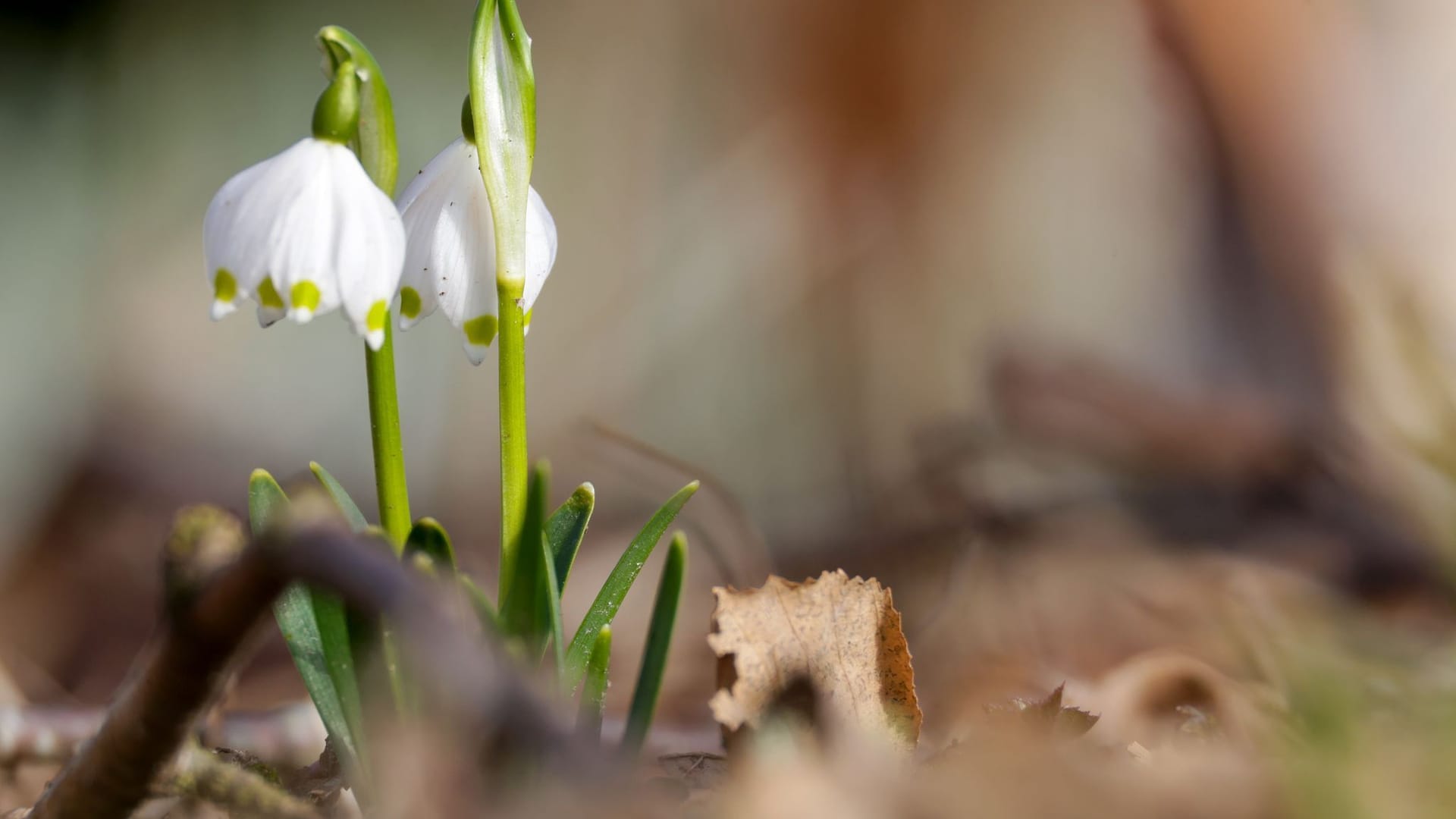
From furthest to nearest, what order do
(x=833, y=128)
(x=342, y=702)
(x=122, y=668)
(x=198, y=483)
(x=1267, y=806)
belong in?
(x=833, y=128)
(x=198, y=483)
(x=122, y=668)
(x=342, y=702)
(x=1267, y=806)

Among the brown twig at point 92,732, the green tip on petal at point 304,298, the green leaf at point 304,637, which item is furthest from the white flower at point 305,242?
the brown twig at point 92,732

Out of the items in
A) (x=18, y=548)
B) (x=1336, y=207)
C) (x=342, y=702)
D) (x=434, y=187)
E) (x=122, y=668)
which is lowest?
(x=122, y=668)

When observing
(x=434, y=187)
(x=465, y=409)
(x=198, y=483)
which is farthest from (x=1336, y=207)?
(x=198, y=483)

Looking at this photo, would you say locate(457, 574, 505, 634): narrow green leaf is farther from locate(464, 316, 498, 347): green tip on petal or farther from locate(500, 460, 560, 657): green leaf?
locate(464, 316, 498, 347): green tip on petal

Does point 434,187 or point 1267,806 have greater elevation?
point 434,187

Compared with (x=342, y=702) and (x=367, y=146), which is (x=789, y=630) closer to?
(x=342, y=702)

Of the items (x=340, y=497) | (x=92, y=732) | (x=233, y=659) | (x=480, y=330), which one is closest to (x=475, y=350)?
(x=480, y=330)
